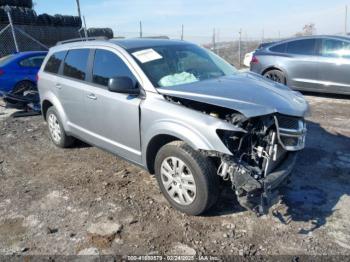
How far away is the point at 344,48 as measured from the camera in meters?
8.93

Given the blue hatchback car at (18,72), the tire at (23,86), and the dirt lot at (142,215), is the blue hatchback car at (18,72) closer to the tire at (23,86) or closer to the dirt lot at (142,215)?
the tire at (23,86)

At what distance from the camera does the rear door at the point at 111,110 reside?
4191 mm

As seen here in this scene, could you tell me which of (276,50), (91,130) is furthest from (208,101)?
(276,50)

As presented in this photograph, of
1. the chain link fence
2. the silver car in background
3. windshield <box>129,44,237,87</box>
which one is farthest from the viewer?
the chain link fence

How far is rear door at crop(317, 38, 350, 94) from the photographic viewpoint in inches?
346

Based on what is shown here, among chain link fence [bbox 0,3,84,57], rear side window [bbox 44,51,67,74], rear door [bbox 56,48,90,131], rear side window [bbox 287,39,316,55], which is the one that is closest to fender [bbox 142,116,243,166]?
rear door [bbox 56,48,90,131]

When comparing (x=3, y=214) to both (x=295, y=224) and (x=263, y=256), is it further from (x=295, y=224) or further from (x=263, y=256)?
(x=295, y=224)

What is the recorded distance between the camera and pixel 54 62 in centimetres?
589

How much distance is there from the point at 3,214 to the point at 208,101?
8.60 feet

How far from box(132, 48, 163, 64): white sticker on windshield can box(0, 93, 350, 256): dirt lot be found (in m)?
1.54

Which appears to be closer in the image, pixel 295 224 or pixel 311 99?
pixel 295 224

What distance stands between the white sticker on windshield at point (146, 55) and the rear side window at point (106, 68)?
185 mm

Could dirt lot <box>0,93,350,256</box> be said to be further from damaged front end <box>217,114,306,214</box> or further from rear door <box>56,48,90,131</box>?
rear door <box>56,48,90,131</box>

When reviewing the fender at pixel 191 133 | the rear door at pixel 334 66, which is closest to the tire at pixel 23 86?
the fender at pixel 191 133
